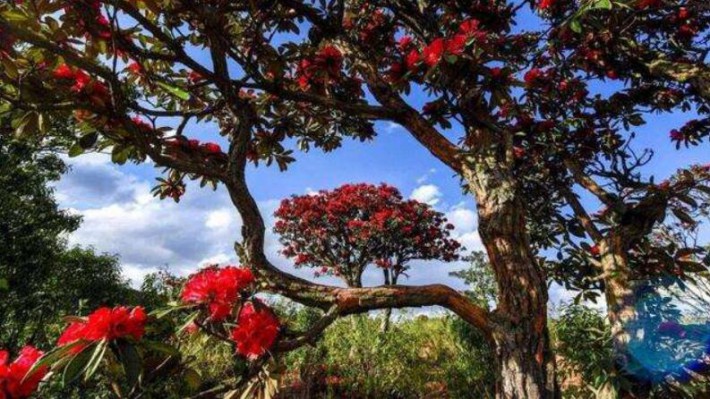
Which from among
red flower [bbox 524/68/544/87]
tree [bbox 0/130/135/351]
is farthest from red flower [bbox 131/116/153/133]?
tree [bbox 0/130/135/351]

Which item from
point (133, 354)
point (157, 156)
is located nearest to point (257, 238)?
point (157, 156)

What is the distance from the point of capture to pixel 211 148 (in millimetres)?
2588

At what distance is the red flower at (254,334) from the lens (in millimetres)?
1629

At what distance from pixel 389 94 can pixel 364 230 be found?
7982mm

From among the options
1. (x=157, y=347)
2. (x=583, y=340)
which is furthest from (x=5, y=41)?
(x=583, y=340)

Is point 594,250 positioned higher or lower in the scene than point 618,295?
higher

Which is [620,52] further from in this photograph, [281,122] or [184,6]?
[184,6]

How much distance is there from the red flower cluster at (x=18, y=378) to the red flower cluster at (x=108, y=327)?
0.11m

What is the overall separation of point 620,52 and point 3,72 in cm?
412

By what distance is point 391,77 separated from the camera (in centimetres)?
248

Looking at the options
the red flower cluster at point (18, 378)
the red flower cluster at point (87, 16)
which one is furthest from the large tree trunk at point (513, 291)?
the red flower cluster at point (87, 16)

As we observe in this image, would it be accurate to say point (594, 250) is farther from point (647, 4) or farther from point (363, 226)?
point (363, 226)

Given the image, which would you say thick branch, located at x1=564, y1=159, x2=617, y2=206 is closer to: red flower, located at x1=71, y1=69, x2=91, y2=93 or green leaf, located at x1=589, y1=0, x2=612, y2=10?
green leaf, located at x1=589, y1=0, x2=612, y2=10

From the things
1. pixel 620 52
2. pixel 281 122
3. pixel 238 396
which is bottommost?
pixel 238 396
